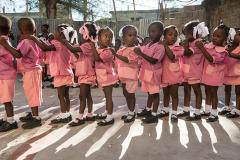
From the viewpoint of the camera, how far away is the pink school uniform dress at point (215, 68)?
651 cm

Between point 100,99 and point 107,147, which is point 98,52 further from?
point 100,99

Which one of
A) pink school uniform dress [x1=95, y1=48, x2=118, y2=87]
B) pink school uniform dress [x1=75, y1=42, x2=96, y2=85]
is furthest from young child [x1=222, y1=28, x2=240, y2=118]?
pink school uniform dress [x1=75, y1=42, x2=96, y2=85]

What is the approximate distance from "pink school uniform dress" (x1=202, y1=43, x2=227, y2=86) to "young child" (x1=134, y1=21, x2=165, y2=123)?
2.55ft

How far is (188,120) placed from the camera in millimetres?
6688

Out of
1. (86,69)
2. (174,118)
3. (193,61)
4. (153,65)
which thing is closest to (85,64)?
(86,69)

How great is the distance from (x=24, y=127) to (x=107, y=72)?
5.06ft

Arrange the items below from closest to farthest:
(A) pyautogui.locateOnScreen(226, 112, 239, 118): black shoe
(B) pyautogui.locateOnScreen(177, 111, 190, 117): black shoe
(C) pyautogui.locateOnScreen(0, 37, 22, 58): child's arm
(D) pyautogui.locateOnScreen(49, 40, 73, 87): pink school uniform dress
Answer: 1. (C) pyautogui.locateOnScreen(0, 37, 22, 58): child's arm
2. (D) pyautogui.locateOnScreen(49, 40, 73, 87): pink school uniform dress
3. (A) pyautogui.locateOnScreen(226, 112, 239, 118): black shoe
4. (B) pyautogui.locateOnScreen(177, 111, 190, 117): black shoe

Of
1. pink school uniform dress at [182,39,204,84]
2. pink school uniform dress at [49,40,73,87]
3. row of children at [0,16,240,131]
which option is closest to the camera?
row of children at [0,16,240,131]

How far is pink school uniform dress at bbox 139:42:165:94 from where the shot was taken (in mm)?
6359

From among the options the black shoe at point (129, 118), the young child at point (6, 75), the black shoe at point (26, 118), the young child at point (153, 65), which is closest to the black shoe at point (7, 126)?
the young child at point (6, 75)

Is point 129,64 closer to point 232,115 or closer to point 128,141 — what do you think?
point 128,141

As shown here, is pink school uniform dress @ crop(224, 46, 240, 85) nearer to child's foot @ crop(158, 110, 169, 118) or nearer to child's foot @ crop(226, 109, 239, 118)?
child's foot @ crop(226, 109, 239, 118)

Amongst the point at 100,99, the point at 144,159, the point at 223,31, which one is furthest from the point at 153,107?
the point at 100,99

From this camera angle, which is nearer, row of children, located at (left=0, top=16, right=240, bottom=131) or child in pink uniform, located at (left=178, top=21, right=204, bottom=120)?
row of children, located at (left=0, top=16, right=240, bottom=131)
